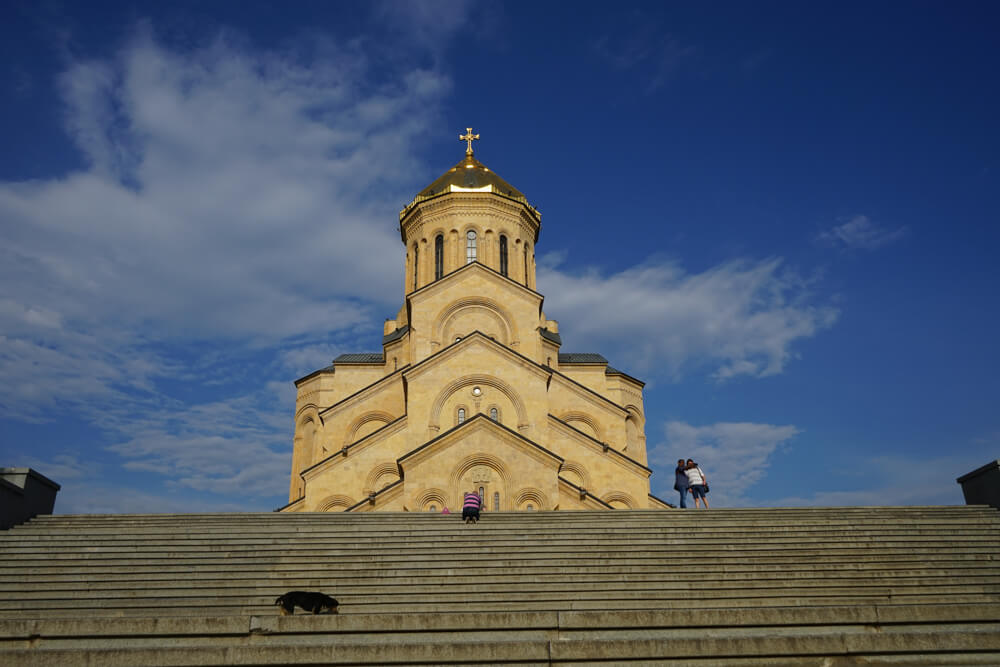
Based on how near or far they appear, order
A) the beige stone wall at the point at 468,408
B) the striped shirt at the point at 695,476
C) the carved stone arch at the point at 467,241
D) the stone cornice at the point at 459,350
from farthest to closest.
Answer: the carved stone arch at the point at 467,241
the stone cornice at the point at 459,350
the beige stone wall at the point at 468,408
the striped shirt at the point at 695,476

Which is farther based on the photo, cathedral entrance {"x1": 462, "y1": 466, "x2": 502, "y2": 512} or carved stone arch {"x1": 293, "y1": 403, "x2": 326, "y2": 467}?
carved stone arch {"x1": 293, "y1": 403, "x2": 326, "y2": 467}

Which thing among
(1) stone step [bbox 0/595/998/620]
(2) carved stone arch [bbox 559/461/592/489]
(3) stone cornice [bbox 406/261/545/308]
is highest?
(3) stone cornice [bbox 406/261/545/308]

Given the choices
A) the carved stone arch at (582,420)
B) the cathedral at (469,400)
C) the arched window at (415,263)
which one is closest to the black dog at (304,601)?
the cathedral at (469,400)

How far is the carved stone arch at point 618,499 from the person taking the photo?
67.9 feet

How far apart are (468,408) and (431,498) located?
3.77 meters

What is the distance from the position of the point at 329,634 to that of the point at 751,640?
11.0ft

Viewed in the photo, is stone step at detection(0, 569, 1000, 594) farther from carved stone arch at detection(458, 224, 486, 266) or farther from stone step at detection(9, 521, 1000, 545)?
carved stone arch at detection(458, 224, 486, 266)

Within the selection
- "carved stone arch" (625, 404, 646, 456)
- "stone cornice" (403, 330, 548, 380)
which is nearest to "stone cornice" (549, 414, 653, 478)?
"stone cornice" (403, 330, 548, 380)

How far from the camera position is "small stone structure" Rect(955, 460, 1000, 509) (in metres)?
12.2

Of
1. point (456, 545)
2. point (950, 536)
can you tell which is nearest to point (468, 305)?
point (456, 545)

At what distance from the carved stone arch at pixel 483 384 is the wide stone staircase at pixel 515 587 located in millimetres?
9113

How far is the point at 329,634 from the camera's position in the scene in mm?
5902

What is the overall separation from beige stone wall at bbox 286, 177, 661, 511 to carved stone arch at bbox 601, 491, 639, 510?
6 centimetres

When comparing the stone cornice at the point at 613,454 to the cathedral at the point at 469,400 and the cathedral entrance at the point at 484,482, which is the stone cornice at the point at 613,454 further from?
the cathedral entrance at the point at 484,482
